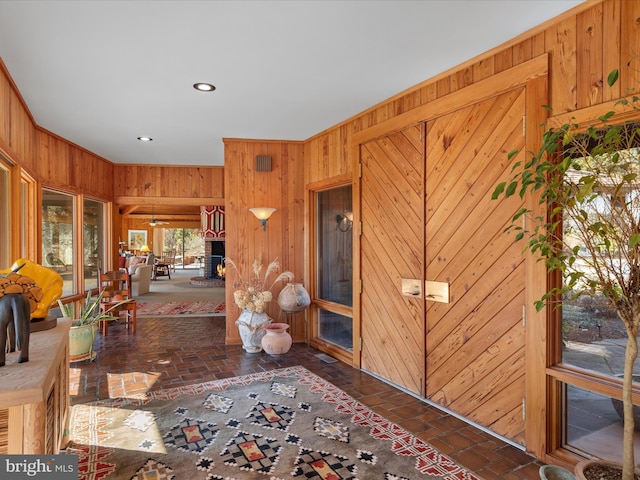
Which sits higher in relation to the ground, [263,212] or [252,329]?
[263,212]

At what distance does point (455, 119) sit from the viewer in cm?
303

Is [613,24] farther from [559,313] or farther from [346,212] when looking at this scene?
[346,212]

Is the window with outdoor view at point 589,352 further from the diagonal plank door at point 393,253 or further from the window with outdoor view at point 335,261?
the window with outdoor view at point 335,261

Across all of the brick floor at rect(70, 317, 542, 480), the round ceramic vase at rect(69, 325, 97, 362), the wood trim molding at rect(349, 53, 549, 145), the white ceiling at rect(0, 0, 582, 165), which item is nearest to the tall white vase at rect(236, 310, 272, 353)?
the brick floor at rect(70, 317, 542, 480)

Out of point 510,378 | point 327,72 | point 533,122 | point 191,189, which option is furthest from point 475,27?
point 191,189

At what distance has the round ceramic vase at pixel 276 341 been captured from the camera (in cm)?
453

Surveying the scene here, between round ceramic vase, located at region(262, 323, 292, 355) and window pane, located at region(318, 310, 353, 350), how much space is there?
0.58 meters

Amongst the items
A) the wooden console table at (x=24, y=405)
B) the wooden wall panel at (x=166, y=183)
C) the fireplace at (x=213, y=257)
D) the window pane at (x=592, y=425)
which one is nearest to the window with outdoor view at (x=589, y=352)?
the window pane at (x=592, y=425)

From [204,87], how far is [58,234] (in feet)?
11.3

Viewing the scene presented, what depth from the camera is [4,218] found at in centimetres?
350

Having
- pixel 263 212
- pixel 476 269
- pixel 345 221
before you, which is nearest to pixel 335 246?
pixel 345 221

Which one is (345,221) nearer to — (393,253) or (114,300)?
(393,253)

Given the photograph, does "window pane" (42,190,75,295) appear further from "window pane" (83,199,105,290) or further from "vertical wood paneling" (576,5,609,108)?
"vertical wood paneling" (576,5,609,108)

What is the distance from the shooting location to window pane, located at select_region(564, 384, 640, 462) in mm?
2236
